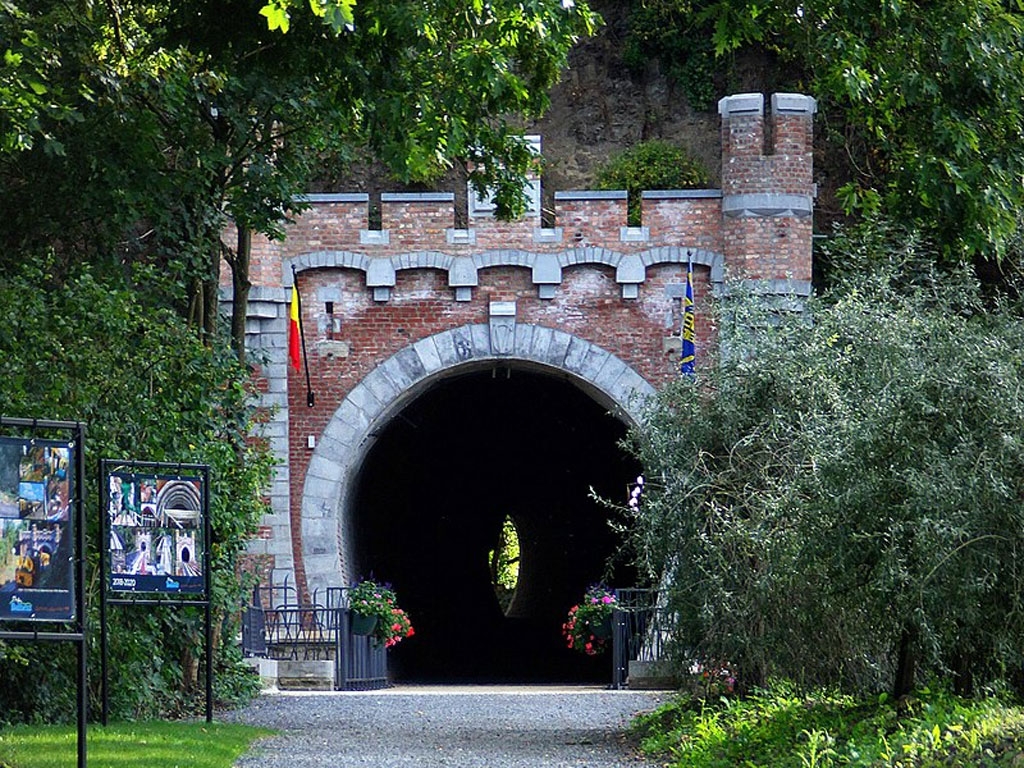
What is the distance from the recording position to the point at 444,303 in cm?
2078

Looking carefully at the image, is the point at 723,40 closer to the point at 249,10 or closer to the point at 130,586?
the point at 249,10

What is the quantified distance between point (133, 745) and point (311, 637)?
29.8ft

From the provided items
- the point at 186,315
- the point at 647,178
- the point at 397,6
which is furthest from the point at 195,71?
the point at 647,178

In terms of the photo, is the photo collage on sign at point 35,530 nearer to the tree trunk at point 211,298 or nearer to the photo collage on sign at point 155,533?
the photo collage on sign at point 155,533

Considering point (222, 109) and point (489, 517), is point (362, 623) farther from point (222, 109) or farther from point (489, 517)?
point (489, 517)

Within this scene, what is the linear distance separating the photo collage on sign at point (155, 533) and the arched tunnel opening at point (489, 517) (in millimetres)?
10582

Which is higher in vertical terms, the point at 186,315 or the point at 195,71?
the point at 195,71

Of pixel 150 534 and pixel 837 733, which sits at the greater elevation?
pixel 150 534

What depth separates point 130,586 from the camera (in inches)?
A: 461

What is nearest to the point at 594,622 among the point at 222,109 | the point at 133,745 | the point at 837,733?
the point at 222,109

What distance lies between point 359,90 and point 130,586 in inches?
143

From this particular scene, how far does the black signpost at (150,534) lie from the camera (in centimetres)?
1159

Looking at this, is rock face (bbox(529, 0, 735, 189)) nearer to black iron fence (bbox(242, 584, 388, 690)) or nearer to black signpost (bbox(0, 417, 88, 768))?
black iron fence (bbox(242, 584, 388, 690))

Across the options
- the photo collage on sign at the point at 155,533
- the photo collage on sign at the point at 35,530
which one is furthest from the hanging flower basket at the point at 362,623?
the photo collage on sign at the point at 35,530
